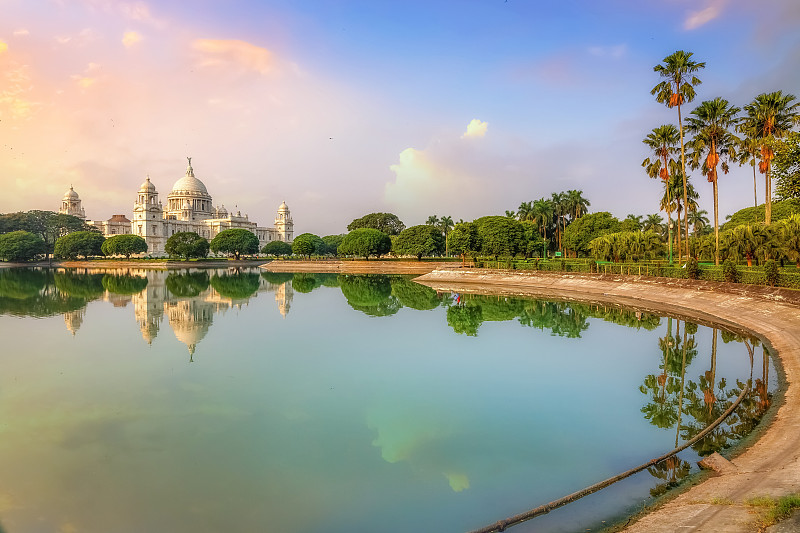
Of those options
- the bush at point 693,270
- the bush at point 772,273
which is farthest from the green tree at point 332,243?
the bush at point 772,273

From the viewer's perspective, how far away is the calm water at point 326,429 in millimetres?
8781

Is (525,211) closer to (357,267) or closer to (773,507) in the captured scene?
(357,267)

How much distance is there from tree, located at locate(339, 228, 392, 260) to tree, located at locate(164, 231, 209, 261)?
36596 mm

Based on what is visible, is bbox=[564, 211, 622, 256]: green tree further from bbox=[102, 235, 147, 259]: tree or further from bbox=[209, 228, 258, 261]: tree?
bbox=[102, 235, 147, 259]: tree

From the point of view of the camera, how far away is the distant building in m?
148

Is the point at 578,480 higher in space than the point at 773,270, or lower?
lower

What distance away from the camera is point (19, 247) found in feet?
350

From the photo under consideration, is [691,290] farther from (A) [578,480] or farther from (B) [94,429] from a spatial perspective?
(B) [94,429]

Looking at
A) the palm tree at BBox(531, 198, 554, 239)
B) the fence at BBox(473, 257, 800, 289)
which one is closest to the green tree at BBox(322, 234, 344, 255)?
the palm tree at BBox(531, 198, 554, 239)

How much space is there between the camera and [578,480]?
9.83 metres

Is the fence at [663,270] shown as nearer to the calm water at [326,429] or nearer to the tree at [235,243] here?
the calm water at [326,429]

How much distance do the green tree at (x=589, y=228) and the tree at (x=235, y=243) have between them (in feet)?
243

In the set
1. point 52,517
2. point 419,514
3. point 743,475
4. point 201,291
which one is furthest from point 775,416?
point 201,291

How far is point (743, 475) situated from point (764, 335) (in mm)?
18305
